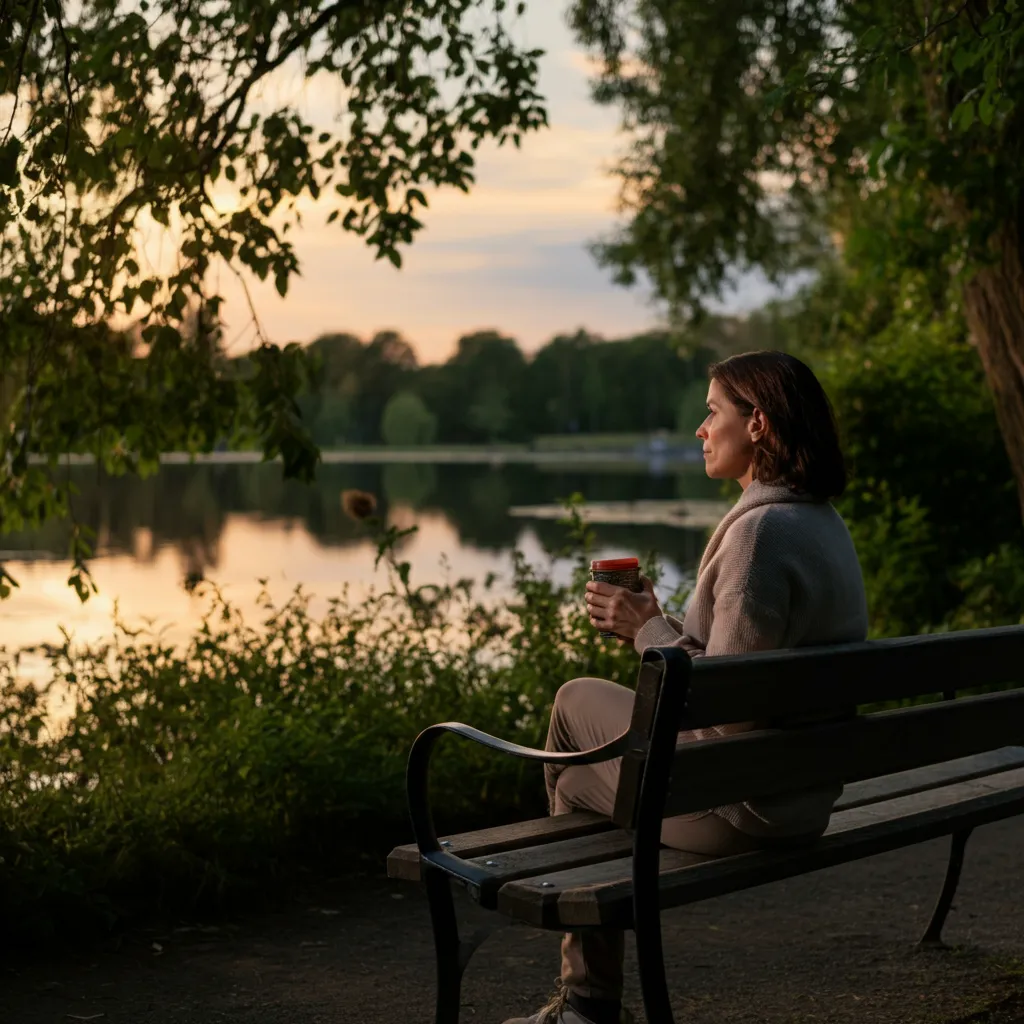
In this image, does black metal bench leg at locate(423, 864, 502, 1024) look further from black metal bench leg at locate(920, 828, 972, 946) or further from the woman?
black metal bench leg at locate(920, 828, 972, 946)

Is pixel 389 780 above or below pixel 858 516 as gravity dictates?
below

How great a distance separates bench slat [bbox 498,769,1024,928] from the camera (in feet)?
9.78

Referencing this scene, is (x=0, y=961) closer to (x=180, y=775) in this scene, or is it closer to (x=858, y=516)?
(x=180, y=775)

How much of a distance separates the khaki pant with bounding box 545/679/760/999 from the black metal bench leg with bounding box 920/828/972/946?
1.52m

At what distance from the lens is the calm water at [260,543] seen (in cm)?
1545

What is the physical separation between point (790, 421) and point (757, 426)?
0.08 m

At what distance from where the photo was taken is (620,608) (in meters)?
3.39

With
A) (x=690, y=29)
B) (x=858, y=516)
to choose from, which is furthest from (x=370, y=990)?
(x=690, y=29)

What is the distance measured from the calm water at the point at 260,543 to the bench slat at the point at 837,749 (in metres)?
3.65

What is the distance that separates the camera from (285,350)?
6.14 meters

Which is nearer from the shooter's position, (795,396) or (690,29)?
(795,396)

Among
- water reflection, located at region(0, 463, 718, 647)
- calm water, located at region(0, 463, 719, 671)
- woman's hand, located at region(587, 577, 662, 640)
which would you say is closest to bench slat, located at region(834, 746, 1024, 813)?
woman's hand, located at region(587, 577, 662, 640)

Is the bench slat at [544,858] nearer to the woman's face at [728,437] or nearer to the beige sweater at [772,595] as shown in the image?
the beige sweater at [772,595]

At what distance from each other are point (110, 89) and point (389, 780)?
310cm
